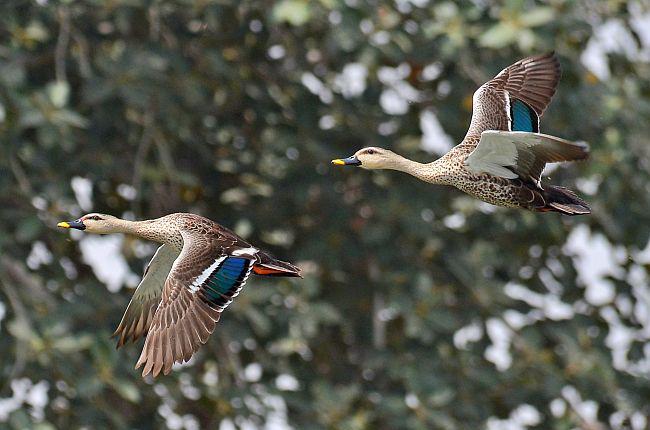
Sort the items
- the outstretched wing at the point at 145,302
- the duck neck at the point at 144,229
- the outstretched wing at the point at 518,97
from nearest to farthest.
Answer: the duck neck at the point at 144,229, the outstretched wing at the point at 518,97, the outstretched wing at the point at 145,302

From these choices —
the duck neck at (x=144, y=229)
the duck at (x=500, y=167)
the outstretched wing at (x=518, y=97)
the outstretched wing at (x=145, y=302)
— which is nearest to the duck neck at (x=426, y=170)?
the duck at (x=500, y=167)

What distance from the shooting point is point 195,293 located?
3721mm

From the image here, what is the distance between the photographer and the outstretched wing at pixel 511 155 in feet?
11.7

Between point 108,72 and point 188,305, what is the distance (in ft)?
17.4

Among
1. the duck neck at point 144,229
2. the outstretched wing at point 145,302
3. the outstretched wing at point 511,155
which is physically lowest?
the outstretched wing at point 145,302

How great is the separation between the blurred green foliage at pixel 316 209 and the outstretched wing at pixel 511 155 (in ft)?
16.8

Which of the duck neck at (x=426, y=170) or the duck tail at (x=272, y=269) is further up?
the duck neck at (x=426, y=170)

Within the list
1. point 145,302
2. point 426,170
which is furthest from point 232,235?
point 145,302

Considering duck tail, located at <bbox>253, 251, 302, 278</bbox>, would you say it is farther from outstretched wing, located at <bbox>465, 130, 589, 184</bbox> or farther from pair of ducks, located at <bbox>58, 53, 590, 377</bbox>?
outstretched wing, located at <bbox>465, 130, 589, 184</bbox>

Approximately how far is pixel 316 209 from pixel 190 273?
6.86m

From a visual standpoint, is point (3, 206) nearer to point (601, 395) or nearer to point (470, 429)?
point (470, 429)

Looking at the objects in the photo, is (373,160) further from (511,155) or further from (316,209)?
(316,209)

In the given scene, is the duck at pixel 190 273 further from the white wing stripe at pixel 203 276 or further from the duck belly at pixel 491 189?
the duck belly at pixel 491 189

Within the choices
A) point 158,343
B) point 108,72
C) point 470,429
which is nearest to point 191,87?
point 108,72
